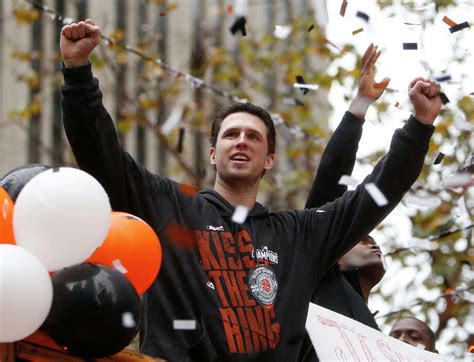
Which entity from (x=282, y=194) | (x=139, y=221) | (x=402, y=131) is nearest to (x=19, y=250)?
(x=139, y=221)

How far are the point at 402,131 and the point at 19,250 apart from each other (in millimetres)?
1760

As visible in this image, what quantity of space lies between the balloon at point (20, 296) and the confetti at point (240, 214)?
42.5 inches

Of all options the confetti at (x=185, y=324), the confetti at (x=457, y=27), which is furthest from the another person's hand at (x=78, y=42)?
the confetti at (x=457, y=27)

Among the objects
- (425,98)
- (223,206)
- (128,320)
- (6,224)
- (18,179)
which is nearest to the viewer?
(128,320)

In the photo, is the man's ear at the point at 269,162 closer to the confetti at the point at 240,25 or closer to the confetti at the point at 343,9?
the confetti at the point at 240,25

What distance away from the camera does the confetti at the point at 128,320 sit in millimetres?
3336

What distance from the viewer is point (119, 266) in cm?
357

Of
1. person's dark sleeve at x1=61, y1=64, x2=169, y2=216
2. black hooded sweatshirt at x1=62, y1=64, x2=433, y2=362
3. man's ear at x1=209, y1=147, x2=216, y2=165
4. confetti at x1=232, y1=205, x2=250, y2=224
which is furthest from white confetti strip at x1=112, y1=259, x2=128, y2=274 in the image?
man's ear at x1=209, y1=147, x2=216, y2=165

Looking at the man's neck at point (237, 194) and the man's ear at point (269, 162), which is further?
the man's ear at point (269, 162)

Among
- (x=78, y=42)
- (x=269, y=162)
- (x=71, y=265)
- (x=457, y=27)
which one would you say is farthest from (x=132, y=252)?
(x=457, y=27)

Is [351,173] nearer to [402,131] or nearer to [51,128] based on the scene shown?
[402,131]

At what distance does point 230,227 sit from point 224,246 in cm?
13

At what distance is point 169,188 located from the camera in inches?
163

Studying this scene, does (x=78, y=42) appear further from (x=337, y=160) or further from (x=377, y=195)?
(x=337, y=160)
